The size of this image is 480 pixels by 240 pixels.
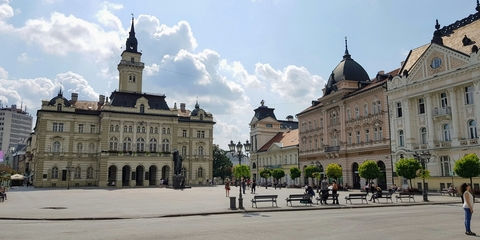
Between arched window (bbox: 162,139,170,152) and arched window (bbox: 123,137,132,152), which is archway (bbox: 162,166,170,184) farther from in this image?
arched window (bbox: 123,137,132,152)

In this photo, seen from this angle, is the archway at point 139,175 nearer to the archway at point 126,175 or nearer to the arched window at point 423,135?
the archway at point 126,175

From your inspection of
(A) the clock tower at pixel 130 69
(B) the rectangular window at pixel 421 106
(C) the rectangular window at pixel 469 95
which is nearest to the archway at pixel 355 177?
(B) the rectangular window at pixel 421 106

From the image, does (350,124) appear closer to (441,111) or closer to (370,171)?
(370,171)

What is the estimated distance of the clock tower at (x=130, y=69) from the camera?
79.1 metres

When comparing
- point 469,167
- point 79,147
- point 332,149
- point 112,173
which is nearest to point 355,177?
point 332,149

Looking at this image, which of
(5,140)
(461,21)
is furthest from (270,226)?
(5,140)

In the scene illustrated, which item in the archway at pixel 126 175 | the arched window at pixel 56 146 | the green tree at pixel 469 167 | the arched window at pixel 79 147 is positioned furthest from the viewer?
the archway at pixel 126 175

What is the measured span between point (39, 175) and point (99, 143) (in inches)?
435

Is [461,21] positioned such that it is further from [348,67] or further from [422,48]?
[348,67]

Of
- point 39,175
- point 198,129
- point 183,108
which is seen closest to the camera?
point 39,175

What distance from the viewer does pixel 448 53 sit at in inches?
1533

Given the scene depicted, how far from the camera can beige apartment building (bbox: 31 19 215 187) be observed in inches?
2648

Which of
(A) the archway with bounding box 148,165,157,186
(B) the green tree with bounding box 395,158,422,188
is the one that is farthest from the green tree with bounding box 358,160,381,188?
(A) the archway with bounding box 148,165,157,186

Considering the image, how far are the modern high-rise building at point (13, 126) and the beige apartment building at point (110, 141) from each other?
125206 mm
